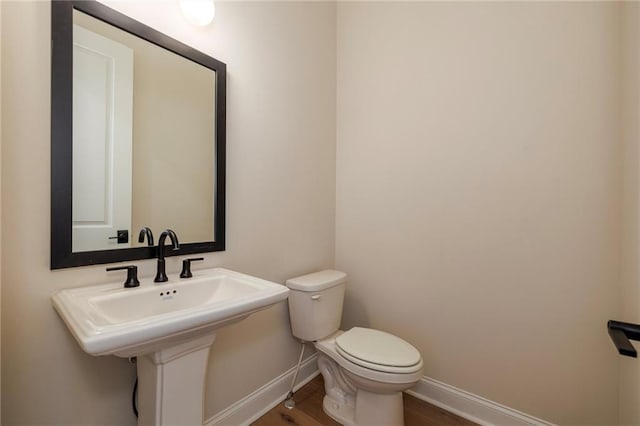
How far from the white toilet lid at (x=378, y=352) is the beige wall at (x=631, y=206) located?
0.74m

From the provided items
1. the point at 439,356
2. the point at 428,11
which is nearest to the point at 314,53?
the point at 428,11

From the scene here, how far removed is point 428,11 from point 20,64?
1.89m

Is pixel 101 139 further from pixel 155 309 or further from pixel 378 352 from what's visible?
pixel 378 352

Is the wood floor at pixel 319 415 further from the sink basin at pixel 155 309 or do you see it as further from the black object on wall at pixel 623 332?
the black object on wall at pixel 623 332

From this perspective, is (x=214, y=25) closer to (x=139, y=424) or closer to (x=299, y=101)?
(x=299, y=101)

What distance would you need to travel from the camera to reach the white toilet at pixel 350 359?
1.21 meters

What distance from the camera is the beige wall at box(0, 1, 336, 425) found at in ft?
2.55

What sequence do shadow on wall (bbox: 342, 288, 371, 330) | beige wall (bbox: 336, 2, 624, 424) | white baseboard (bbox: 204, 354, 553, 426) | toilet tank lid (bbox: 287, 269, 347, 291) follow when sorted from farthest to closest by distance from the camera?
shadow on wall (bbox: 342, 288, 371, 330), toilet tank lid (bbox: 287, 269, 347, 291), white baseboard (bbox: 204, 354, 553, 426), beige wall (bbox: 336, 2, 624, 424)

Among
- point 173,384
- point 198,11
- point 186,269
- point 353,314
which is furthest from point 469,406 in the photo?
point 198,11

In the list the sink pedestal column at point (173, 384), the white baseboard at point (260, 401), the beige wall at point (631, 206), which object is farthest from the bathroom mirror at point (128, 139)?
the beige wall at point (631, 206)

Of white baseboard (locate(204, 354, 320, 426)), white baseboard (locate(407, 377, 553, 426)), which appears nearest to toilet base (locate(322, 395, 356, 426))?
white baseboard (locate(204, 354, 320, 426))

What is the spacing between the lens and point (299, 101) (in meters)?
1.68

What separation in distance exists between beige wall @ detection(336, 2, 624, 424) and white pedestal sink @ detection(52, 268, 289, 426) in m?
1.06

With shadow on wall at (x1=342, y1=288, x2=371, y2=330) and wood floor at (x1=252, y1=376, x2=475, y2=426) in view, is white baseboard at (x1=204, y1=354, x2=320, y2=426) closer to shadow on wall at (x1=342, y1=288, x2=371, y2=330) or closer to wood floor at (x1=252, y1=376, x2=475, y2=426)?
wood floor at (x1=252, y1=376, x2=475, y2=426)
